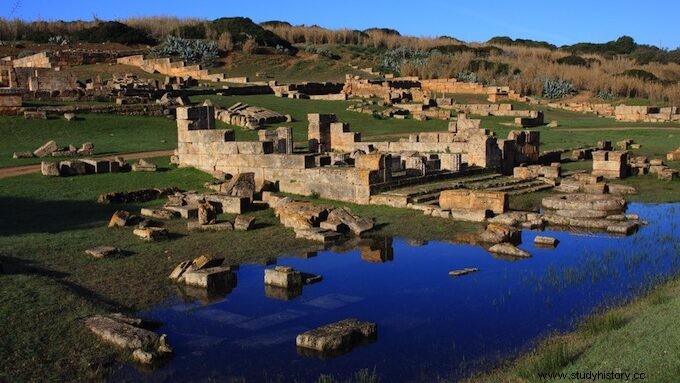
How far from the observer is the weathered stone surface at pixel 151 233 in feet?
48.4

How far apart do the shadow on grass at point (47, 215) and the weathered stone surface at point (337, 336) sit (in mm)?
8362

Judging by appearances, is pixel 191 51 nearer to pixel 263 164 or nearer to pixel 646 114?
pixel 646 114

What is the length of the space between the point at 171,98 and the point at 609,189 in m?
24.8

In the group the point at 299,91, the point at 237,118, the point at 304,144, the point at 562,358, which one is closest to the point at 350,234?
the point at 562,358

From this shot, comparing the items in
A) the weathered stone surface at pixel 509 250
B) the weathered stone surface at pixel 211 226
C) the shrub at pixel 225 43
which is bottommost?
the weathered stone surface at pixel 509 250

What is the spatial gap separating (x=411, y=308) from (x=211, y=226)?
6438mm

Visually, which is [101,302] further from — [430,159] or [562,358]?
[430,159]

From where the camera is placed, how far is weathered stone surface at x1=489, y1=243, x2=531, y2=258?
13.8 m

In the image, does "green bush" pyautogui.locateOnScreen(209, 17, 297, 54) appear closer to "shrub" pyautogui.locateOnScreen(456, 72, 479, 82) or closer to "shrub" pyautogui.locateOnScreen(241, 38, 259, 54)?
"shrub" pyautogui.locateOnScreen(241, 38, 259, 54)

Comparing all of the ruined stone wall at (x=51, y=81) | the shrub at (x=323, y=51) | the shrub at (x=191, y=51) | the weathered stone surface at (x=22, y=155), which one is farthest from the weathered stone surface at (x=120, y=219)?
the shrub at (x=323, y=51)

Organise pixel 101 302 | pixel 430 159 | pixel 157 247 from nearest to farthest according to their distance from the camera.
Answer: pixel 101 302
pixel 157 247
pixel 430 159

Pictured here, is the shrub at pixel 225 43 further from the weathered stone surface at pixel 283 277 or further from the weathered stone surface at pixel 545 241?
the weathered stone surface at pixel 283 277

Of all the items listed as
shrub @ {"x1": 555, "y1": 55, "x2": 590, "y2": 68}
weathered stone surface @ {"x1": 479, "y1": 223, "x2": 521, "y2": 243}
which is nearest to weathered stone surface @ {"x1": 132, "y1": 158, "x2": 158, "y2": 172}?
weathered stone surface @ {"x1": 479, "y1": 223, "x2": 521, "y2": 243}

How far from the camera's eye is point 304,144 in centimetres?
2992
